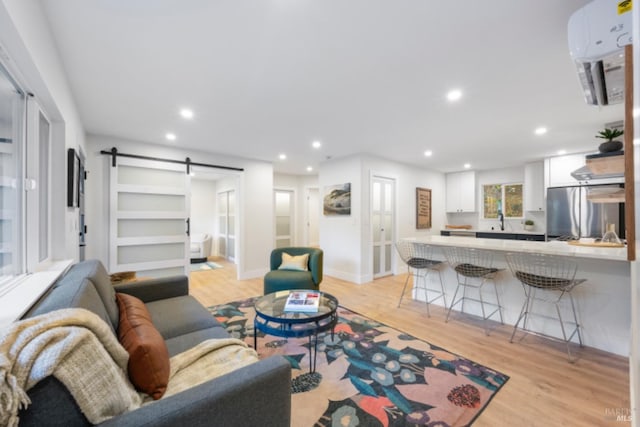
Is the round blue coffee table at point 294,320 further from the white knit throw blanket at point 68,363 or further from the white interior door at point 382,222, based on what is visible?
the white interior door at point 382,222

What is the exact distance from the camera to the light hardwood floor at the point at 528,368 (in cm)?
165

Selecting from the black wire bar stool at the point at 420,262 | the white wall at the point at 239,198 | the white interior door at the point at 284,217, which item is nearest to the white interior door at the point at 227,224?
the white interior door at the point at 284,217

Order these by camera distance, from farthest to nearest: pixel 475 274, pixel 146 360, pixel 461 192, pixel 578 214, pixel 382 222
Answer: pixel 461 192 < pixel 382 222 < pixel 578 214 < pixel 475 274 < pixel 146 360

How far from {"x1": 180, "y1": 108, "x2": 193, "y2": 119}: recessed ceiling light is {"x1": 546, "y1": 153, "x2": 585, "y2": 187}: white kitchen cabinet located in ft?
19.9

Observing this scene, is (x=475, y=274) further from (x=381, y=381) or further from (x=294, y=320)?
(x=294, y=320)

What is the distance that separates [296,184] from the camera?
736cm

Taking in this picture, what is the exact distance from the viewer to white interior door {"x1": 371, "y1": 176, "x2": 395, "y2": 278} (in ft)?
16.7

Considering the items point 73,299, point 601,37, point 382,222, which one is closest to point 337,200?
point 382,222

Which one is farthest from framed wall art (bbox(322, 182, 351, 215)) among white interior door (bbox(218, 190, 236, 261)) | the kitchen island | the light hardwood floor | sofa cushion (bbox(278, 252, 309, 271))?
white interior door (bbox(218, 190, 236, 261))

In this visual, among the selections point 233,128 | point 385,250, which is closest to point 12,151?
point 233,128

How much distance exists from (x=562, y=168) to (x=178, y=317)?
20.9ft

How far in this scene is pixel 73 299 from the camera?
1.15 meters

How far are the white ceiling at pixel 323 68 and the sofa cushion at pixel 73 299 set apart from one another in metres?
1.54

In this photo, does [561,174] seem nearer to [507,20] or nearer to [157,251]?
[507,20]
